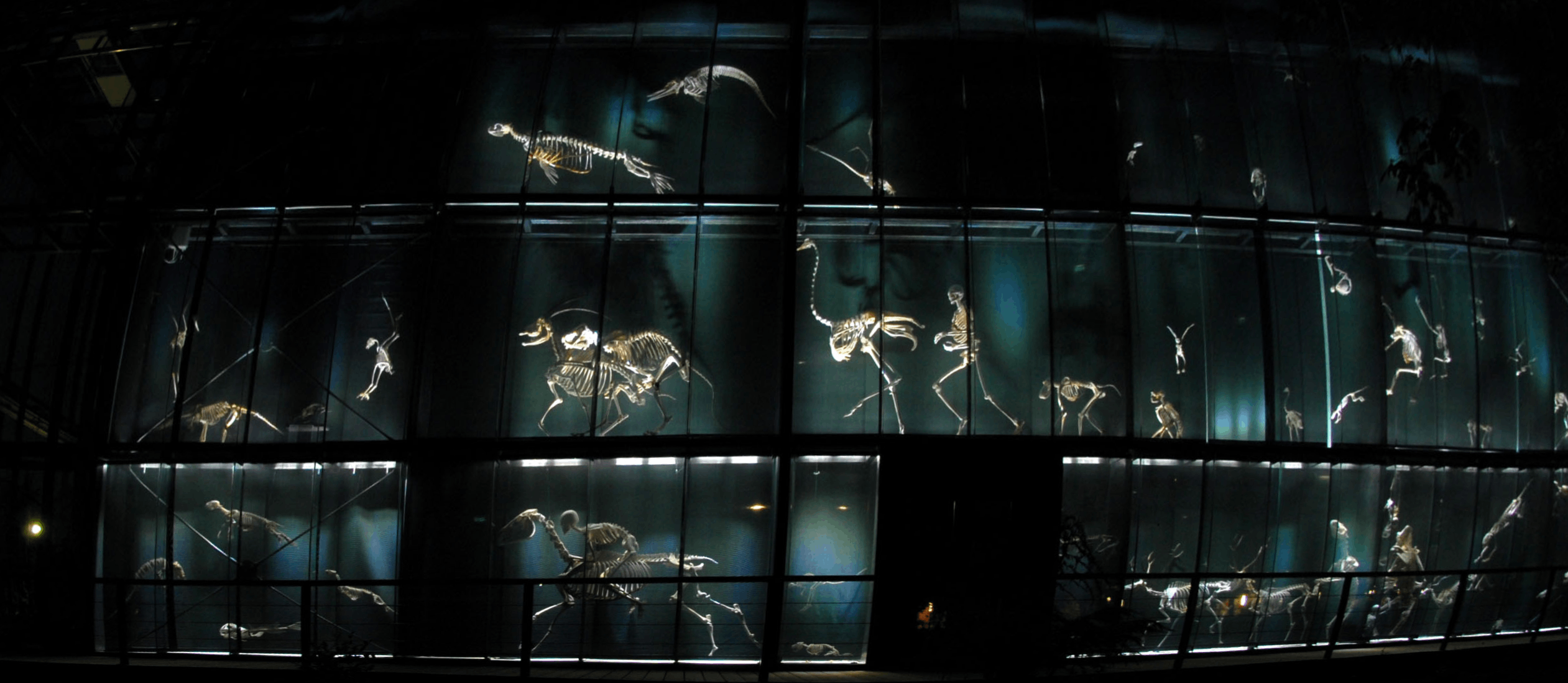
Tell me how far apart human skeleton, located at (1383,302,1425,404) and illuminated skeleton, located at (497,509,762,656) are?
28.6ft

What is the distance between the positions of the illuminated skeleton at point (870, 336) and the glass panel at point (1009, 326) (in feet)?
1.41

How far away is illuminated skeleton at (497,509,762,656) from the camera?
35.1 ft

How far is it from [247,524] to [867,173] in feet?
26.5

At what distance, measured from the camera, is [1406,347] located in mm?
12539

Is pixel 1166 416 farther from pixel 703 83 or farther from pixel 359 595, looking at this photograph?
pixel 359 595

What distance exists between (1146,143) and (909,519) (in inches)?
221

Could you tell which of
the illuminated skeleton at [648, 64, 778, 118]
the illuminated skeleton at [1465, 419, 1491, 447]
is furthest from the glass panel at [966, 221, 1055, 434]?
the illuminated skeleton at [1465, 419, 1491, 447]

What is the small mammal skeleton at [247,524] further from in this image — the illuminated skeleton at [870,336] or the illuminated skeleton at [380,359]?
the illuminated skeleton at [870,336]

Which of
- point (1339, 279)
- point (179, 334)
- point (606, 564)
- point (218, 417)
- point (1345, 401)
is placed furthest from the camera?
point (1339, 279)

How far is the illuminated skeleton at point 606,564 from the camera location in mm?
10711

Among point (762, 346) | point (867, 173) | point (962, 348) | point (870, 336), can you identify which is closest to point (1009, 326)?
point (962, 348)

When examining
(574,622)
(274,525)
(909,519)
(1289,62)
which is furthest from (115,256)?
(1289,62)

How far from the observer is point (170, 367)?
1159 centimetres

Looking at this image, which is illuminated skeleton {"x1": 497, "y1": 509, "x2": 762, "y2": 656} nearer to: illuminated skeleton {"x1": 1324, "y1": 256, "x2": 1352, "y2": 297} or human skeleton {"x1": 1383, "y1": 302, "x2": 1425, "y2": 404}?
illuminated skeleton {"x1": 1324, "y1": 256, "x2": 1352, "y2": 297}
